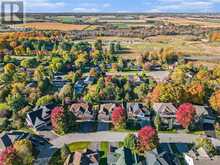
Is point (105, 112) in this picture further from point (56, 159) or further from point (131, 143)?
point (56, 159)

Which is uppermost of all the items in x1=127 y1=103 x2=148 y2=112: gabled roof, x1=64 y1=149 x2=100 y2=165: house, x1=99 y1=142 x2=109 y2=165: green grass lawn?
x1=127 y1=103 x2=148 y2=112: gabled roof

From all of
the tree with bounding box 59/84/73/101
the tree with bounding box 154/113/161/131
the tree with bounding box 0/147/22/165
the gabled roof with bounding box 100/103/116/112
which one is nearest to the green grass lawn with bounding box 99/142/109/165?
the tree with bounding box 154/113/161/131

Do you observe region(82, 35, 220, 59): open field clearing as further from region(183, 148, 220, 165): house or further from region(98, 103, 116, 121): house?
region(183, 148, 220, 165): house

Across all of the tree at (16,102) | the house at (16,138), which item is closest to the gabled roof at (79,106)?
the tree at (16,102)

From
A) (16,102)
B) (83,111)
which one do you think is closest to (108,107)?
(83,111)

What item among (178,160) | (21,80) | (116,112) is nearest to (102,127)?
(116,112)
